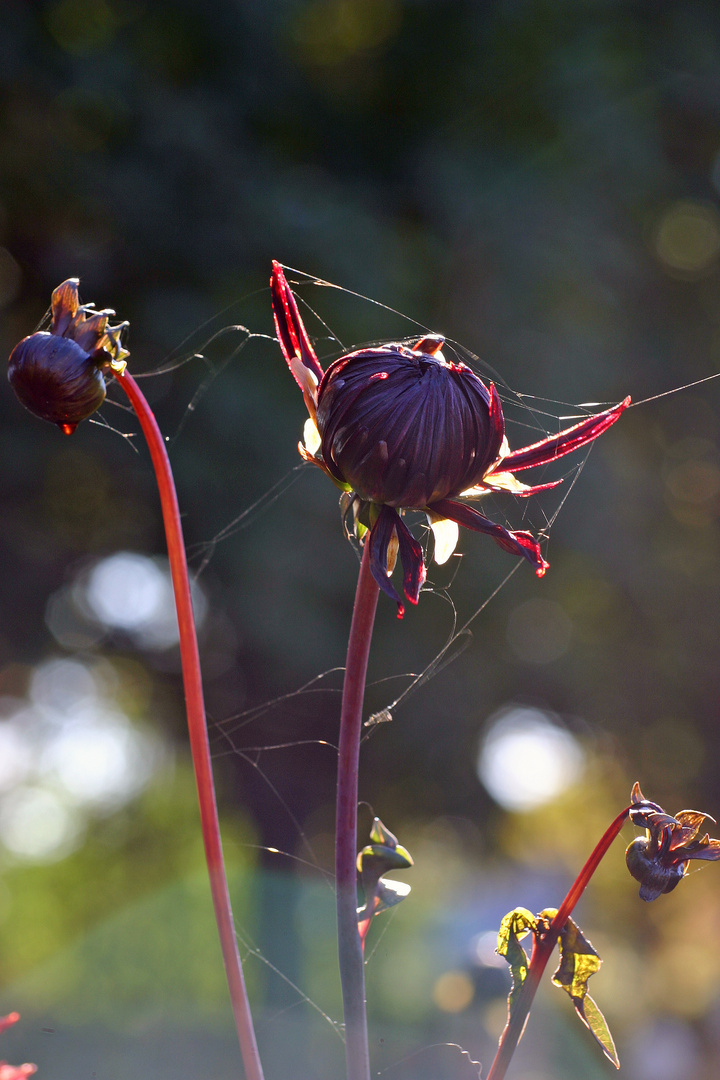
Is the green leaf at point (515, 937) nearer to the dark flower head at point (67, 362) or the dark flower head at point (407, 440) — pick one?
the dark flower head at point (407, 440)

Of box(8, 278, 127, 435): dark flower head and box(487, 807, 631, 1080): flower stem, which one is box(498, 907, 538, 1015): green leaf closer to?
box(487, 807, 631, 1080): flower stem

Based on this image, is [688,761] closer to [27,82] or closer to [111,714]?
[111,714]

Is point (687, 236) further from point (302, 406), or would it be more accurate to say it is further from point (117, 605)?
point (117, 605)

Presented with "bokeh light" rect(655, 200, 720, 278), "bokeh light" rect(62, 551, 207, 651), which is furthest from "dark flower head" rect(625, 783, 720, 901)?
"bokeh light" rect(655, 200, 720, 278)

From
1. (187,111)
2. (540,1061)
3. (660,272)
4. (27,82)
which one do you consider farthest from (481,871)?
(27,82)

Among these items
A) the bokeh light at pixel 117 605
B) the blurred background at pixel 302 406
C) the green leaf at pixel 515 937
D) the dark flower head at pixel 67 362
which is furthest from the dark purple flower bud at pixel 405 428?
the bokeh light at pixel 117 605

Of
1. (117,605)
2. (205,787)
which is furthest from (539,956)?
(117,605)

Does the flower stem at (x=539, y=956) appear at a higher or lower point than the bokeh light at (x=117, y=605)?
lower
